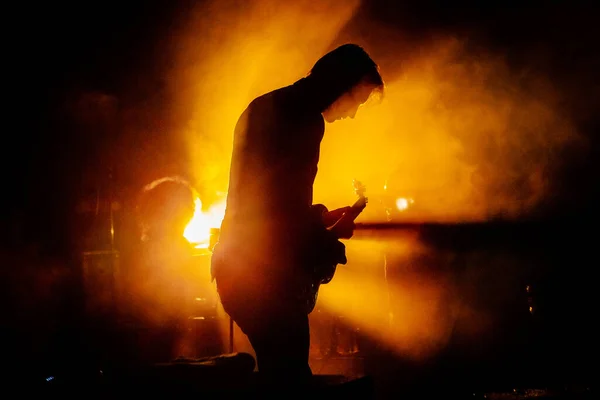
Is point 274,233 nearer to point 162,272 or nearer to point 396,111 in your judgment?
point 396,111

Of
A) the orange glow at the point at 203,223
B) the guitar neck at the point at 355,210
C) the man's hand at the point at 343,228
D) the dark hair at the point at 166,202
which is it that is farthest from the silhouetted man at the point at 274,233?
the dark hair at the point at 166,202

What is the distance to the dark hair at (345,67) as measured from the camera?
110 inches

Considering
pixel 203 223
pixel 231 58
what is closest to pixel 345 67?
pixel 231 58

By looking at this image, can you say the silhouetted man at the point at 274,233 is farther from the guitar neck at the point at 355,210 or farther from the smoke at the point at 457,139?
the smoke at the point at 457,139

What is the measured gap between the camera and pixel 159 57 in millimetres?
8305

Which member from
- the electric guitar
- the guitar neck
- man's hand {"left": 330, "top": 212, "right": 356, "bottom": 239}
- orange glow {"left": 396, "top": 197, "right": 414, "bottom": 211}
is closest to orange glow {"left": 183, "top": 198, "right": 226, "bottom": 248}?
orange glow {"left": 396, "top": 197, "right": 414, "bottom": 211}

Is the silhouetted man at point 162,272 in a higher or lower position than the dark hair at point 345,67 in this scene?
lower

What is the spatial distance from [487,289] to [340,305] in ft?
5.77

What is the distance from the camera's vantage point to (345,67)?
2.82m

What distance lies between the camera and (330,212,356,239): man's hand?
2.97 metres

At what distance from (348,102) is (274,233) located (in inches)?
33.8

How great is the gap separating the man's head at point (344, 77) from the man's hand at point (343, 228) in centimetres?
54

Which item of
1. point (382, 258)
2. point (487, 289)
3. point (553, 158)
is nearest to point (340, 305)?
point (382, 258)

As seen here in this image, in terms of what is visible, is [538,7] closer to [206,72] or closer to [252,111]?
[206,72]
